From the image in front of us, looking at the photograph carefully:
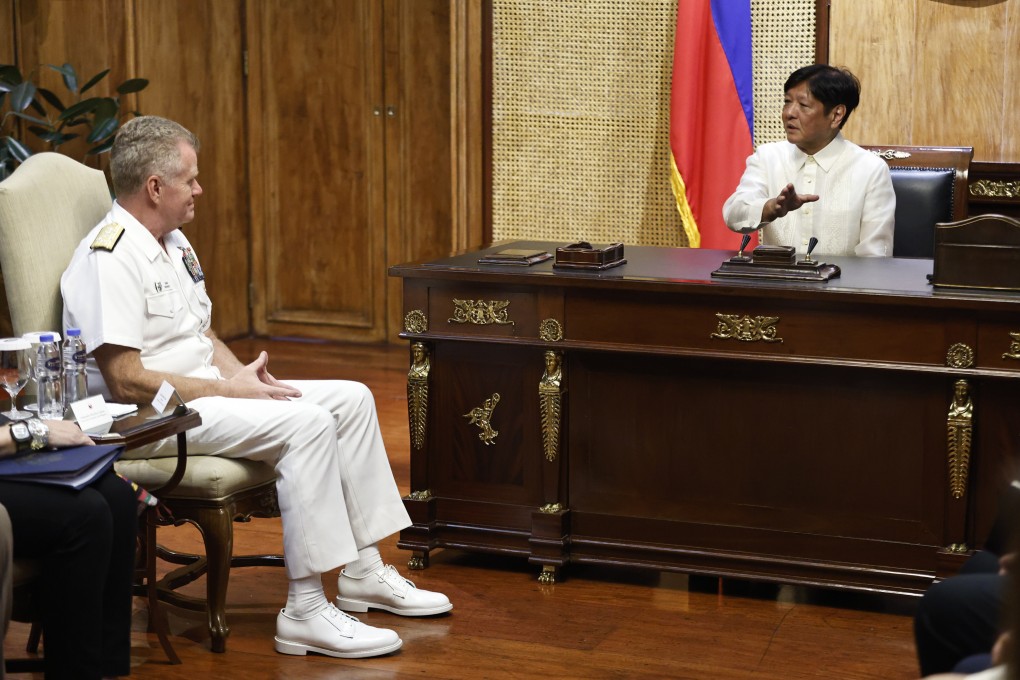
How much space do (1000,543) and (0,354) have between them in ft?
6.31

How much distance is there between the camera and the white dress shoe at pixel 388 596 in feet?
10.9

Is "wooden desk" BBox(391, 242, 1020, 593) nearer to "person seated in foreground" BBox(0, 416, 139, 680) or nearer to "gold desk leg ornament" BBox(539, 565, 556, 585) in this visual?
"gold desk leg ornament" BBox(539, 565, 556, 585)

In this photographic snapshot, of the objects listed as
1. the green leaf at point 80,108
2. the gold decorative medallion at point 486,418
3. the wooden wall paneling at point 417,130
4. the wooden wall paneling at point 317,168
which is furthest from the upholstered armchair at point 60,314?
the wooden wall paneling at point 317,168

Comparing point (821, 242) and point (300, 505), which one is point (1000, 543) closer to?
point (300, 505)

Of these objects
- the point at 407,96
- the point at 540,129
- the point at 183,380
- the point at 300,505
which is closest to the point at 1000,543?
the point at 300,505

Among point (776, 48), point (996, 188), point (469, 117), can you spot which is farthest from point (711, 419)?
point (469, 117)

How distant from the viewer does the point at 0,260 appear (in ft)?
10.5

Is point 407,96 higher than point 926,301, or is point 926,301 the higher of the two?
point 407,96

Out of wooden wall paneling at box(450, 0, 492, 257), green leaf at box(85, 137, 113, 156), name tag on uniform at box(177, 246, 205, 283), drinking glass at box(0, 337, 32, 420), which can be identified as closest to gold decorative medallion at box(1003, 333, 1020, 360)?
name tag on uniform at box(177, 246, 205, 283)

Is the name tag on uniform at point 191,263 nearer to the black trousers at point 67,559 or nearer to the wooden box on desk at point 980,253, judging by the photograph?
the black trousers at point 67,559

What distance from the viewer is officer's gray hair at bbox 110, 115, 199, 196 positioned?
317cm

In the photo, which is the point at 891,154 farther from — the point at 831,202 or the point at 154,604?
the point at 154,604

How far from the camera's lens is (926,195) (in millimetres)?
4148

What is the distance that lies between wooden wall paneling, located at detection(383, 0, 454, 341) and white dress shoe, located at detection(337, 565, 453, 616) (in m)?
3.22
